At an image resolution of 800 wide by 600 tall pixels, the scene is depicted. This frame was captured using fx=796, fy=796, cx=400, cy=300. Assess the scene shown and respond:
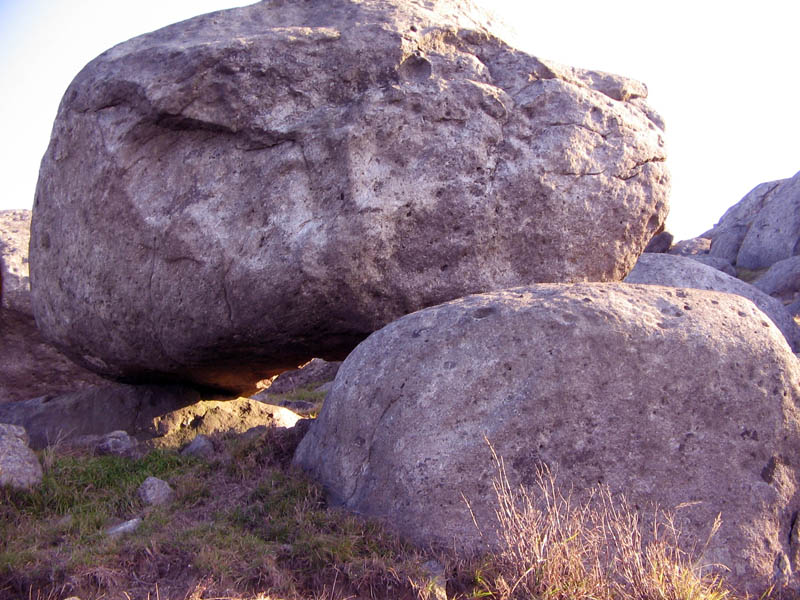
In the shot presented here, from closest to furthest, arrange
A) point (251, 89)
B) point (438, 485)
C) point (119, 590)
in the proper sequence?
point (119, 590), point (438, 485), point (251, 89)

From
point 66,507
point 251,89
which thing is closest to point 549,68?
point 251,89

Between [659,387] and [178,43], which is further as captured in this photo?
[178,43]

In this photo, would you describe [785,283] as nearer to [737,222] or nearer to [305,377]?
[737,222]

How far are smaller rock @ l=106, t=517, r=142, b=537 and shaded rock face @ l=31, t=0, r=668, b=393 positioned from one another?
1988mm

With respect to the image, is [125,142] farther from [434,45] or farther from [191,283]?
[434,45]

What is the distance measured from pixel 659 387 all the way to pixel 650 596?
4.85 ft

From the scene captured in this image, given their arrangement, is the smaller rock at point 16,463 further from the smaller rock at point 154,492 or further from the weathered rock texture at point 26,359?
the weathered rock texture at point 26,359

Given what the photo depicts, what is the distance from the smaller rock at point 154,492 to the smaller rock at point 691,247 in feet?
81.0

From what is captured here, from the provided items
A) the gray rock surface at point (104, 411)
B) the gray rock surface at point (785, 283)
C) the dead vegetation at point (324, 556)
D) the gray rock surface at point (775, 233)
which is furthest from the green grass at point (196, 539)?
the gray rock surface at point (775, 233)

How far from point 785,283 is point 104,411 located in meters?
Result: 15.9

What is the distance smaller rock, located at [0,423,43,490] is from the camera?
5.77 meters

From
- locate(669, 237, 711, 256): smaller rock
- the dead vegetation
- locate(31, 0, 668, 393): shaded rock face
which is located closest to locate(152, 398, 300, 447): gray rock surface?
locate(31, 0, 668, 393): shaded rock face

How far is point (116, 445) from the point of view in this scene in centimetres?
701

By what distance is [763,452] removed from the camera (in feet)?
16.6
